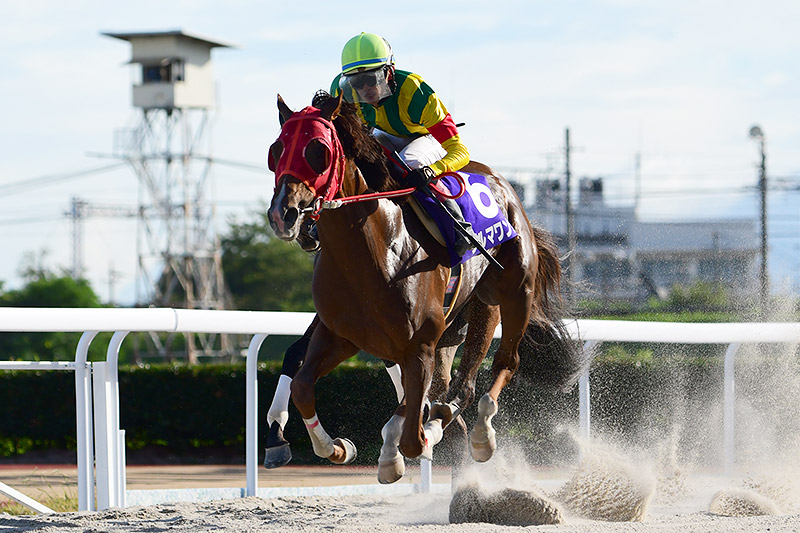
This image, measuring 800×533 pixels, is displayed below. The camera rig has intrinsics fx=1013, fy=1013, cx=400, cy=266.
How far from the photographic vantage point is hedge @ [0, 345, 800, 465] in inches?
260

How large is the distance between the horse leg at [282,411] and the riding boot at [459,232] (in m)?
0.64

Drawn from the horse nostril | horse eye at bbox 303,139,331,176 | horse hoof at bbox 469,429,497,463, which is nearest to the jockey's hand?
horse eye at bbox 303,139,331,176

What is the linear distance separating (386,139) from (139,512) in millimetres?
1809

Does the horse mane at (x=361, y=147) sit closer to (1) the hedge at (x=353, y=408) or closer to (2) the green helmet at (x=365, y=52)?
(2) the green helmet at (x=365, y=52)

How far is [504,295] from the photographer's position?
444 cm

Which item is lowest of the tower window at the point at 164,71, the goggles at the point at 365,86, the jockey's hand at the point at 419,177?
the jockey's hand at the point at 419,177

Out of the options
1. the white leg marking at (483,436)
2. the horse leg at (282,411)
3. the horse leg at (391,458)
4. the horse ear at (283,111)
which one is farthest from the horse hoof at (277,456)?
the horse ear at (283,111)

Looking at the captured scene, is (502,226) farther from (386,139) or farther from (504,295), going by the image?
(386,139)

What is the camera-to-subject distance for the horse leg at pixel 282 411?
382 cm

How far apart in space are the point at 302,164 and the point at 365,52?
2.46 feet

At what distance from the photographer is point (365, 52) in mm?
3723

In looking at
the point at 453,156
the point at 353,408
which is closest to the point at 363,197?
the point at 453,156

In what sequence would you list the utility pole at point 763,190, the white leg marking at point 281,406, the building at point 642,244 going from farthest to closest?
the building at point 642,244, the utility pole at point 763,190, the white leg marking at point 281,406

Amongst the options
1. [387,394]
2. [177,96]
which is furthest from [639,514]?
[177,96]
